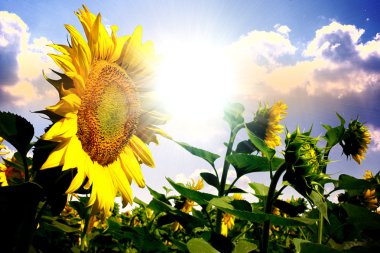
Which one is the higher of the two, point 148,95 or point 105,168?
point 148,95

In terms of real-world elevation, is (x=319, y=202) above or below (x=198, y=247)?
above

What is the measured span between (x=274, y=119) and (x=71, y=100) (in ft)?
9.13

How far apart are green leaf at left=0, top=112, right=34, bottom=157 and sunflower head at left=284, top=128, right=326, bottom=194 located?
38.8 inches

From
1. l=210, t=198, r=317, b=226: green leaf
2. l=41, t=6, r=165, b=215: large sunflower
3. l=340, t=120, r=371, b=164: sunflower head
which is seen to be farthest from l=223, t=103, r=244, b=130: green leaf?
l=340, t=120, r=371, b=164: sunflower head

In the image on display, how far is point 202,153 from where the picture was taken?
208 cm

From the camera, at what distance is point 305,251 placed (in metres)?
1.22

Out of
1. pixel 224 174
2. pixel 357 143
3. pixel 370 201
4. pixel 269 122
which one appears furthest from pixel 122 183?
pixel 370 201

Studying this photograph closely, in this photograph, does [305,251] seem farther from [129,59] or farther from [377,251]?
[129,59]

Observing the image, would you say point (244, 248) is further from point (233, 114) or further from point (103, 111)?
point (233, 114)

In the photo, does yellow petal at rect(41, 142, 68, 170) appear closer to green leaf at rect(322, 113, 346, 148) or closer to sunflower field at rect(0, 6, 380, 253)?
sunflower field at rect(0, 6, 380, 253)

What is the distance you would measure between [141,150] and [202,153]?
37 cm

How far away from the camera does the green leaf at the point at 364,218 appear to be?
4.74ft

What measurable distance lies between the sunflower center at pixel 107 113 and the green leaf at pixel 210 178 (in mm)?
542

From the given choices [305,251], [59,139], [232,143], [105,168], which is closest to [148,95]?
[105,168]
